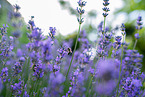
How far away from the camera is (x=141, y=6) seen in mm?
10969

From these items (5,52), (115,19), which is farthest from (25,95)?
(115,19)

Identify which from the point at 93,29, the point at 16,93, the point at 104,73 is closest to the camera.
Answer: the point at 104,73

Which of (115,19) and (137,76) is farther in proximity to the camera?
(115,19)

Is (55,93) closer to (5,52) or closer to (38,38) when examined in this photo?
(38,38)

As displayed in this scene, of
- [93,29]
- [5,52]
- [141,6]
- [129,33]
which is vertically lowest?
[5,52]

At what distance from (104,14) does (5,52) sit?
1.58 meters

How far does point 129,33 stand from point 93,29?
4.66 m

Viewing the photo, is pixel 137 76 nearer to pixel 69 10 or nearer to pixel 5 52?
pixel 5 52

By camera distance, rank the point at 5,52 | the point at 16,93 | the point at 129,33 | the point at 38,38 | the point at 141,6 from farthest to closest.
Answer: the point at 141,6 → the point at 129,33 → the point at 5,52 → the point at 16,93 → the point at 38,38

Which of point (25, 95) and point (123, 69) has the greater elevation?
point (123, 69)

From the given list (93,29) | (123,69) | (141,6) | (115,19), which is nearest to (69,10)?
(93,29)

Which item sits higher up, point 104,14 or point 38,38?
point 104,14

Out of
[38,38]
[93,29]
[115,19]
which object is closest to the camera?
[38,38]

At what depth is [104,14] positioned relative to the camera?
2430 mm
